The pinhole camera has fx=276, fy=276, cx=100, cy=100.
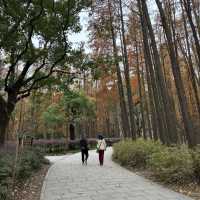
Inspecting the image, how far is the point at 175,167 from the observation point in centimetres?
752

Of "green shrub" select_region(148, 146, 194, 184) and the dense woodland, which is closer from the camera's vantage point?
"green shrub" select_region(148, 146, 194, 184)

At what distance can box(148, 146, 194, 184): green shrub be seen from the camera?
7345 millimetres

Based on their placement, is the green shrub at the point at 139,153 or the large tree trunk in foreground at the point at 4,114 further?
the large tree trunk in foreground at the point at 4,114

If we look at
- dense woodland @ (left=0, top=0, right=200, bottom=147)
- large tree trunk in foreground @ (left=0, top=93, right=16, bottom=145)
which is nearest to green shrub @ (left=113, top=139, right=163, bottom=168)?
dense woodland @ (left=0, top=0, right=200, bottom=147)

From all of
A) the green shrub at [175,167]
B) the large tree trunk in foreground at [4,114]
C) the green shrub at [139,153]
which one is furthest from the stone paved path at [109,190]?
the large tree trunk in foreground at [4,114]

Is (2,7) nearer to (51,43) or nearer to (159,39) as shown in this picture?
(51,43)

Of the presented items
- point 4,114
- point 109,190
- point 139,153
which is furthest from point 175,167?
point 4,114

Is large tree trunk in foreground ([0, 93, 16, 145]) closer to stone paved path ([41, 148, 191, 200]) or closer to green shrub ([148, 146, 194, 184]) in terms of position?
stone paved path ([41, 148, 191, 200])

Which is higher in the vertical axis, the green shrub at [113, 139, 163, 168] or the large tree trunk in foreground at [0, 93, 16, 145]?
the large tree trunk in foreground at [0, 93, 16, 145]

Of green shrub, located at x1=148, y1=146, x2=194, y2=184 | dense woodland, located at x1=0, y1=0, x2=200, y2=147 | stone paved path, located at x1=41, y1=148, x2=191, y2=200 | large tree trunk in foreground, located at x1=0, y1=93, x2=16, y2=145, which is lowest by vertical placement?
stone paved path, located at x1=41, y1=148, x2=191, y2=200

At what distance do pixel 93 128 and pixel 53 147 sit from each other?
20787 mm

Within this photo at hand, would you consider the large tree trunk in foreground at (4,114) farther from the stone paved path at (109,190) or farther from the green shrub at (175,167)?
the green shrub at (175,167)

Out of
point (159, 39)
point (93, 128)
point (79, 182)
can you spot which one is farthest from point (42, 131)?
point (79, 182)

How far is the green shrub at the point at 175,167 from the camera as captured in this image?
24.1 feet
